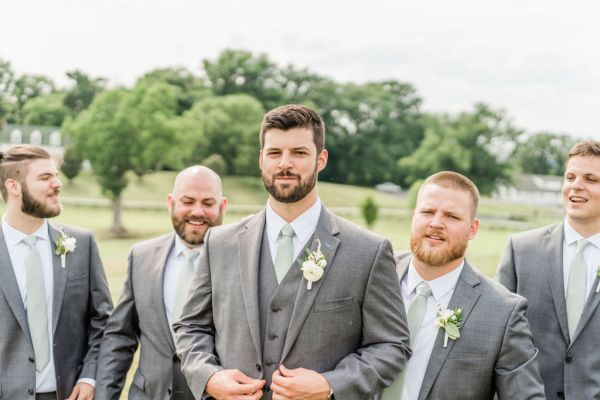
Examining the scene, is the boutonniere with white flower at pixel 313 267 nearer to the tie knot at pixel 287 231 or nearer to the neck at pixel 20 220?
the tie knot at pixel 287 231

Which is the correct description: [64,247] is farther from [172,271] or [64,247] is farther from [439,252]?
[439,252]

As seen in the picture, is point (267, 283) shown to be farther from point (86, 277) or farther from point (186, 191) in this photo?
point (86, 277)

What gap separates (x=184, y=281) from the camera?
15.9 feet

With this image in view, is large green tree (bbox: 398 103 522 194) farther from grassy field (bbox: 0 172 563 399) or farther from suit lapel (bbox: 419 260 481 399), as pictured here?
suit lapel (bbox: 419 260 481 399)

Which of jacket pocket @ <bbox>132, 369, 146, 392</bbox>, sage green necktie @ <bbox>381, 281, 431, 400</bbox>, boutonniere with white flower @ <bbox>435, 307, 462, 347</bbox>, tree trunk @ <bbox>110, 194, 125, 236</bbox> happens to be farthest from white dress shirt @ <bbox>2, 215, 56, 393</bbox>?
tree trunk @ <bbox>110, 194, 125, 236</bbox>

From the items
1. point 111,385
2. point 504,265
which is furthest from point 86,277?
point 504,265

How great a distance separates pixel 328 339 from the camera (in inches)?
140

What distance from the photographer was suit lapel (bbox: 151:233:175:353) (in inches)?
185

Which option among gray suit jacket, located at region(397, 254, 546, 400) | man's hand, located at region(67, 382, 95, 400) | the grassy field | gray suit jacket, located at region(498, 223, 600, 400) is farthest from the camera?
the grassy field

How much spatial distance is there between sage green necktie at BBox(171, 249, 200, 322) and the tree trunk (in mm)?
36756

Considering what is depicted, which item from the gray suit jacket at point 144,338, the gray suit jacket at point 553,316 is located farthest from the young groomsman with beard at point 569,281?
the gray suit jacket at point 144,338

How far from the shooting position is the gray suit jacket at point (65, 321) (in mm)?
4688

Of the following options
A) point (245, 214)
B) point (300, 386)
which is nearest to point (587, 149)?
point (300, 386)

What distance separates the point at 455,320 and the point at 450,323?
3 centimetres
